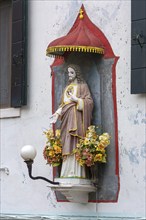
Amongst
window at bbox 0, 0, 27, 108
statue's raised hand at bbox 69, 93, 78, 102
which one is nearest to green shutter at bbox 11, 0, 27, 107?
window at bbox 0, 0, 27, 108

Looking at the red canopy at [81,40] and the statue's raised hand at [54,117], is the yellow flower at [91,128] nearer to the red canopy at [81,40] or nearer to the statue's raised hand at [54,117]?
the statue's raised hand at [54,117]

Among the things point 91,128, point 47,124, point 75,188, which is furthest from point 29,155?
point 47,124

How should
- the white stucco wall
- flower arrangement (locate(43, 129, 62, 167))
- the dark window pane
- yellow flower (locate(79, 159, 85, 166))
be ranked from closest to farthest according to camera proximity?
the white stucco wall
yellow flower (locate(79, 159, 85, 166))
flower arrangement (locate(43, 129, 62, 167))
the dark window pane

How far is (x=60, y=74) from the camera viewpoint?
11.2 meters

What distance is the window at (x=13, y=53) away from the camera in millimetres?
11609

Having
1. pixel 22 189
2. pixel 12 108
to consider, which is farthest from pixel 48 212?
pixel 12 108

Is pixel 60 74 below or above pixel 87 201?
above

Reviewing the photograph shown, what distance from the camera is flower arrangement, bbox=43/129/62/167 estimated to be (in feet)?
34.6

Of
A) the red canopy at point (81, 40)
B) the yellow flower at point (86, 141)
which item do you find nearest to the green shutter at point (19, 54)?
the red canopy at point (81, 40)

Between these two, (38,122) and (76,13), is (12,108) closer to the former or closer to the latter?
(38,122)

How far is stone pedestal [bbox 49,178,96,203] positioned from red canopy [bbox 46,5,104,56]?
169cm

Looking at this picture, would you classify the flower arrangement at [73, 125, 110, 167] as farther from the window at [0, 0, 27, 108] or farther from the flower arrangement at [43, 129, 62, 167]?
the window at [0, 0, 27, 108]

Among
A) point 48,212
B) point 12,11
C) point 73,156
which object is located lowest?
point 48,212

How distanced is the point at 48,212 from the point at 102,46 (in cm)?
244
